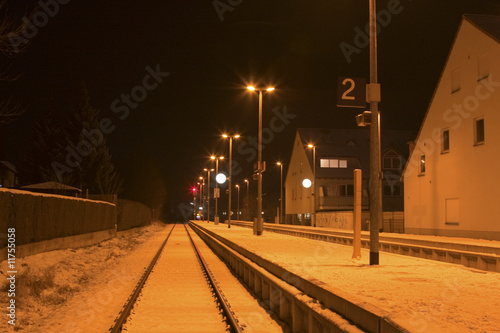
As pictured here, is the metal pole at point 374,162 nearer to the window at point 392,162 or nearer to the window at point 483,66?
the window at point 483,66

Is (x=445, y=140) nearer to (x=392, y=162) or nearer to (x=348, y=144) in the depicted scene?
(x=392, y=162)

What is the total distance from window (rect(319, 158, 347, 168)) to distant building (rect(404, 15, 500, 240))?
3234cm

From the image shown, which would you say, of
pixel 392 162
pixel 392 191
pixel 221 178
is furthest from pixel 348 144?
pixel 221 178

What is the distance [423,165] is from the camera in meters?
39.4

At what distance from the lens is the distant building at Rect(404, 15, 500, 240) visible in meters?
30.5

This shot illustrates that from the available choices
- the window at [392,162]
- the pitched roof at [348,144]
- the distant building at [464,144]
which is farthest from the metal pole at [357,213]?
the pitched roof at [348,144]

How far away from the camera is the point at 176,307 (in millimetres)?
11609

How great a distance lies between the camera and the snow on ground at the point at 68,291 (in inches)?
391

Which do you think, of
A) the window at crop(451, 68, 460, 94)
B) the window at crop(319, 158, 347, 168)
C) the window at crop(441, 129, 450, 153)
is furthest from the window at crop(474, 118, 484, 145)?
the window at crop(319, 158, 347, 168)

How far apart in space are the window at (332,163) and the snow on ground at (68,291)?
169ft

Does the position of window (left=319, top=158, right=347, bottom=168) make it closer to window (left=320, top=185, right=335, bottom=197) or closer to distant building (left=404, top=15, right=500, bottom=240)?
window (left=320, top=185, right=335, bottom=197)

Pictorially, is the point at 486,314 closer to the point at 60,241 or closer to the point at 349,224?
the point at 60,241

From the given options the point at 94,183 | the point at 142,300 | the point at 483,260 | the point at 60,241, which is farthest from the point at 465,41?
the point at 94,183

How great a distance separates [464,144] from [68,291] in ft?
87.8
